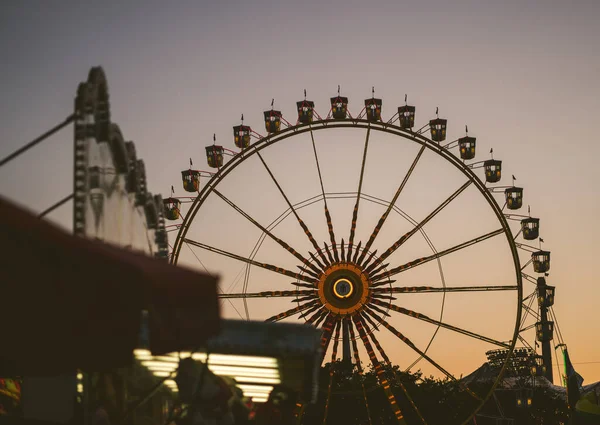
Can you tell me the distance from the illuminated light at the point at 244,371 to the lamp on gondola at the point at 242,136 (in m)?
20.1

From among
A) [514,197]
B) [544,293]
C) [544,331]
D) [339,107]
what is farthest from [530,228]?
[544,331]

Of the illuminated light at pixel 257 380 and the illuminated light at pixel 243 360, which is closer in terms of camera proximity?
the illuminated light at pixel 243 360

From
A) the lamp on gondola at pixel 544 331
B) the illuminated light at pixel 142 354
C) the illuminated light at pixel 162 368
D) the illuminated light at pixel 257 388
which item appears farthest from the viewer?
the lamp on gondola at pixel 544 331

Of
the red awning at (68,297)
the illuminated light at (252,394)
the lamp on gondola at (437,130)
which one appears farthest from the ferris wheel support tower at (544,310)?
the red awning at (68,297)

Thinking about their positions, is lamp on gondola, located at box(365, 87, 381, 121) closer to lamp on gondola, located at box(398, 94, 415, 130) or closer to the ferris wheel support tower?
lamp on gondola, located at box(398, 94, 415, 130)

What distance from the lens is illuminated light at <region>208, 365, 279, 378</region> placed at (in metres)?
10.3

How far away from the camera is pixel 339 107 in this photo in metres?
30.3

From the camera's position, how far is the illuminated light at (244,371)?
33.8 ft

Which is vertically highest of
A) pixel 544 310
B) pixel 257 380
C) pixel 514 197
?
pixel 514 197

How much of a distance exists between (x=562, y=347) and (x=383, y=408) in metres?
9.77

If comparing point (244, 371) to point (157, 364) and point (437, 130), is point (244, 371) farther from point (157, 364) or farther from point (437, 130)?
point (437, 130)

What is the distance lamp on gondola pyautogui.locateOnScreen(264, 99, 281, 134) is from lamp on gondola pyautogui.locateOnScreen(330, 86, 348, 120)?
1.64 metres

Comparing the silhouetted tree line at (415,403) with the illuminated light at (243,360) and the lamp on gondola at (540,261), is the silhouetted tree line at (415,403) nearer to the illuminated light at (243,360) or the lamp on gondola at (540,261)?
the lamp on gondola at (540,261)

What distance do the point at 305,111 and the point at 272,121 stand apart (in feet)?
3.45
